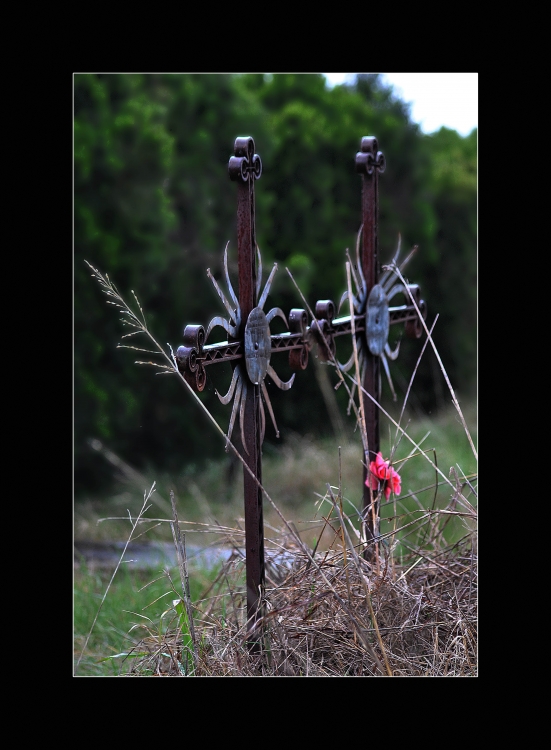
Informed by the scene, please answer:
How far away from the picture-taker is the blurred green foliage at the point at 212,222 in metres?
5.90

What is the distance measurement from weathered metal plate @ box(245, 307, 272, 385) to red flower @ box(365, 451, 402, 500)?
1.58 feet

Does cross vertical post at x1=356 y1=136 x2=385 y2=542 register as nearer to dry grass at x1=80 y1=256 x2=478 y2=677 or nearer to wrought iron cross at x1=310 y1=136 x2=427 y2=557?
wrought iron cross at x1=310 y1=136 x2=427 y2=557

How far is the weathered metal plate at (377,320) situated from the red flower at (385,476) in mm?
418

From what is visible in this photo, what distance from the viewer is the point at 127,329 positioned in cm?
611

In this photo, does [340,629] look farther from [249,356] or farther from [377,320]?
[377,320]

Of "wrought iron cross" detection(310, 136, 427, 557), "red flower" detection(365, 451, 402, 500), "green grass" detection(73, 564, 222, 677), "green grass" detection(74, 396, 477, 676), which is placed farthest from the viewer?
"green grass" detection(74, 396, 477, 676)

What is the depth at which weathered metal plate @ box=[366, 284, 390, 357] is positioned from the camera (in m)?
2.58

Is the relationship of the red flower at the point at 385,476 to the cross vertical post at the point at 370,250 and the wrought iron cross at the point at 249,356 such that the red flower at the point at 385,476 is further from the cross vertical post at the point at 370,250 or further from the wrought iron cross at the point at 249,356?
the wrought iron cross at the point at 249,356

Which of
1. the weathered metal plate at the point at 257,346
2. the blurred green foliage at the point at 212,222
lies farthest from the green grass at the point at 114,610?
the blurred green foliage at the point at 212,222

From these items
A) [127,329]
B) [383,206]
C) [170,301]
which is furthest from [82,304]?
[383,206]

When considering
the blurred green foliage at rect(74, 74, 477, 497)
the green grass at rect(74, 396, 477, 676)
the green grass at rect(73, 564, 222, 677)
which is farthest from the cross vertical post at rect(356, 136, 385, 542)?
the blurred green foliage at rect(74, 74, 477, 497)

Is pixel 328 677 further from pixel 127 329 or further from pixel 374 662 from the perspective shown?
pixel 127 329

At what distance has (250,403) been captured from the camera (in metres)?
2.00

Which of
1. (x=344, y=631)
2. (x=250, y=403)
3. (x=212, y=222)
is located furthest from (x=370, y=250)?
(x=212, y=222)
